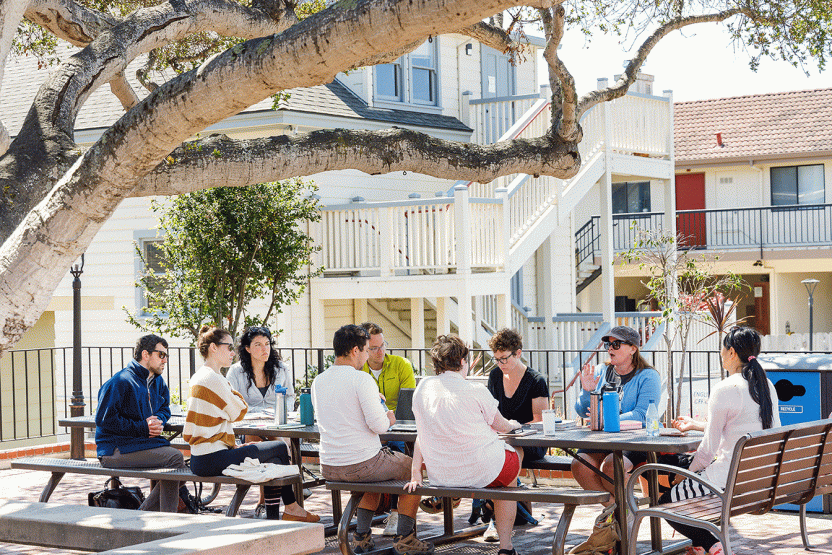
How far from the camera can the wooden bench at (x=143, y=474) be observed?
7.86 meters

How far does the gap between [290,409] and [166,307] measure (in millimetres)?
4960

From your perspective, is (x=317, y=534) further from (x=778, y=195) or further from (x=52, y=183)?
(x=778, y=195)

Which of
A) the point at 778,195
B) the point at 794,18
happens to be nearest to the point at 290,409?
the point at 794,18

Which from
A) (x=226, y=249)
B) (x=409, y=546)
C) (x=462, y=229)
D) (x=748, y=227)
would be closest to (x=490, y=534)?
(x=409, y=546)

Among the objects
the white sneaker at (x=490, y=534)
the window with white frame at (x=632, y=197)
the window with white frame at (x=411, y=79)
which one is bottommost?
the white sneaker at (x=490, y=534)

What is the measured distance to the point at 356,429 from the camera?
24.6 feet

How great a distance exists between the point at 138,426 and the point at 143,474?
14.8 inches

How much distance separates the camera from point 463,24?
5188 millimetres

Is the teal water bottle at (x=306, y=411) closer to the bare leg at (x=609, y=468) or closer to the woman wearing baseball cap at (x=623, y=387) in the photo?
the woman wearing baseball cap at (x=623, y=387)

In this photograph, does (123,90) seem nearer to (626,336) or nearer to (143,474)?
(143,474)

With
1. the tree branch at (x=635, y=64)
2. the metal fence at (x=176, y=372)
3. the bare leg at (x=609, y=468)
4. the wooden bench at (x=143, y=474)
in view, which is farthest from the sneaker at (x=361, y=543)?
the metal fence at (x=176, y=372)

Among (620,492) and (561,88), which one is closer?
(620,492)

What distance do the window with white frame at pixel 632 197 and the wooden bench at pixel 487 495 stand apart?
92.6 ft

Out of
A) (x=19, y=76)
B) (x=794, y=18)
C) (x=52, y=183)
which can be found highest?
(x=19, y=76)
